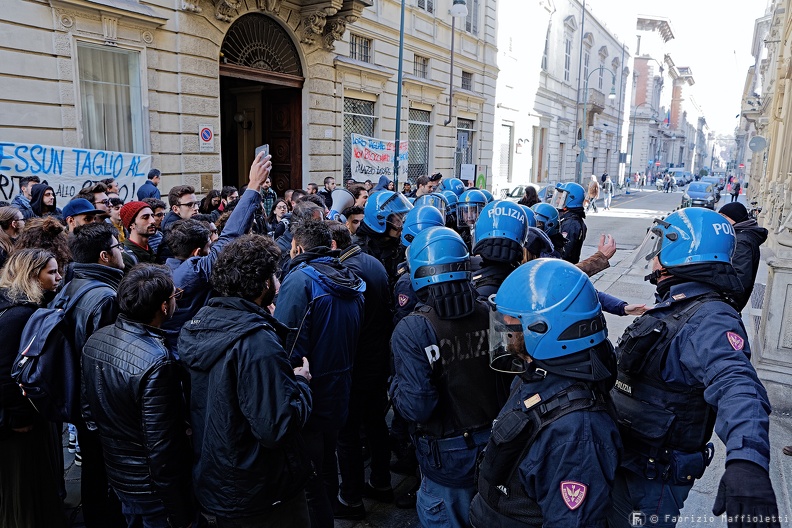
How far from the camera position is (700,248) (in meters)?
2.33

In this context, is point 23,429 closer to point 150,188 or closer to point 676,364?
point 676,364

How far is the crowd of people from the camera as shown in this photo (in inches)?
71.9

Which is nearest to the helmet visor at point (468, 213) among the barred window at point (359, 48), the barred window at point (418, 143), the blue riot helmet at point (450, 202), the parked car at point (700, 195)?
the blue riot helmet at point (450, 202)

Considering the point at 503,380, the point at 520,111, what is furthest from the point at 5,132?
the point at 520,111

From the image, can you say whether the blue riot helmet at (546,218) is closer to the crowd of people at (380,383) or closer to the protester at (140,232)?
the crowd of people at (380,383)

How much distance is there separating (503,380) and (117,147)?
9.70 metres

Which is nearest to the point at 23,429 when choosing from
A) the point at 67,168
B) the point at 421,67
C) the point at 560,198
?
the point at 560,198

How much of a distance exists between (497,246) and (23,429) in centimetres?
292

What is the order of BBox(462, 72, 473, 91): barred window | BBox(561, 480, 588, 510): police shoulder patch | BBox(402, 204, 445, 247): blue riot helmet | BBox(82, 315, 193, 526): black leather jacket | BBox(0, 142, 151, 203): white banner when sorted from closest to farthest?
BBox(561, 480, 588, 510): police shoulder patch < BBox(82, 315, 193, 526): black leather jacket < BBox(402, 204, 445, 247): blue riot helmet < BBox(0, 142, 151, 203): white banner < BBox(462, 72, 473, 91): barred window

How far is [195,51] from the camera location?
35.6 feet

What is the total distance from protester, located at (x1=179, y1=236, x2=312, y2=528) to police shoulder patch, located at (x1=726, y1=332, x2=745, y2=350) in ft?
5.69

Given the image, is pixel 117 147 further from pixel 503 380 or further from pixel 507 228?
pixel 503 380

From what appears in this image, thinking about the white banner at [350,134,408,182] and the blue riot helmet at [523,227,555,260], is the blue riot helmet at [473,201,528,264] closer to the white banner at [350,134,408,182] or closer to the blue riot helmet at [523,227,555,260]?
the blue riot helmet at [523,227,555,260]

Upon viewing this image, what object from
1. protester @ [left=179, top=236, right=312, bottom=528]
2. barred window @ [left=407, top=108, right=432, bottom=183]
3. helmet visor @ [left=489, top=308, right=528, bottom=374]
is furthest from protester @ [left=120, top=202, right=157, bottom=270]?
barred window @ [left=407, top=108, right=432, bottom=183]
